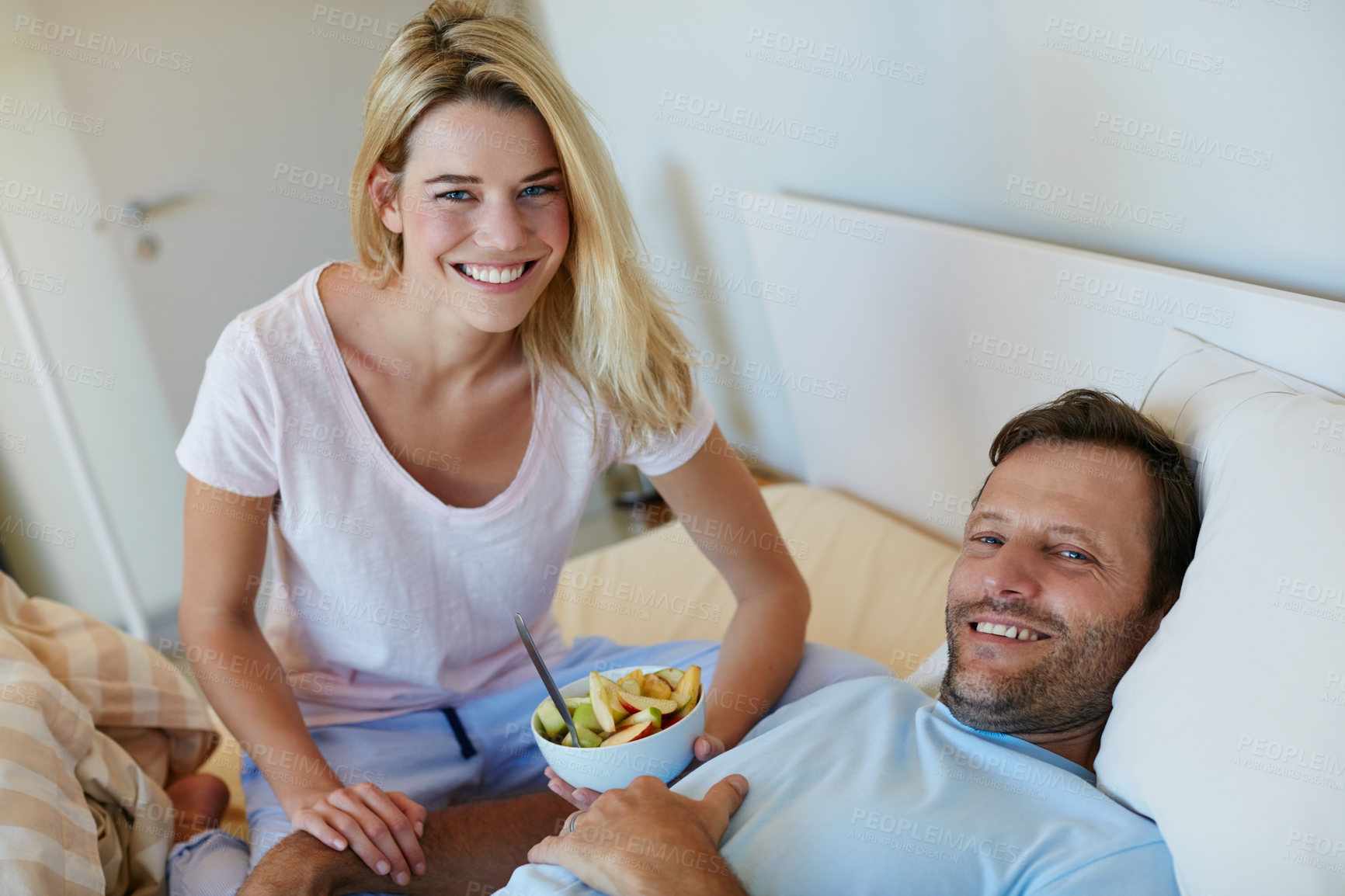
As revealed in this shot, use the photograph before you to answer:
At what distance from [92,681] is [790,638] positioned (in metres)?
0.95

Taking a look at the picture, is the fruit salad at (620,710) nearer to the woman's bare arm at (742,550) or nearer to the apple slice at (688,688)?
the apple slice at (688,688)

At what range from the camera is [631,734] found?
117 cm

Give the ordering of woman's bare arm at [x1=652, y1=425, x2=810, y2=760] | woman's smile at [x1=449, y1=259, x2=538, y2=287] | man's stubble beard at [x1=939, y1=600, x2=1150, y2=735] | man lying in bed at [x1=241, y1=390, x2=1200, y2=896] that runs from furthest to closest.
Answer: woman's bare arm at [x1=652, y1=425, x2=810, y2=760]
woman's smile at [x1=449, y1=259, x2=538, y2=287]
man's stubble beard at [x1=939, y1=600, x2=1150, y2=735]
man lying in bed at [x1=241, y1=390, x2=1200, y2=896]

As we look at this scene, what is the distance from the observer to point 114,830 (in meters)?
1.41

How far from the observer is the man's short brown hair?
1.18 metres

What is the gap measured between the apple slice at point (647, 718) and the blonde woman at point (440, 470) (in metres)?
0.10

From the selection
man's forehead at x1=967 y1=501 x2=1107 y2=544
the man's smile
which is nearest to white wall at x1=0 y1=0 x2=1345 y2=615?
man's forehead at x1=967 y1=501 x2=1107 y2=544

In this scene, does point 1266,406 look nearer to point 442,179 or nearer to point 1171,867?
point 1171,867

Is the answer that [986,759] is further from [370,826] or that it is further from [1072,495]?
[370,826]

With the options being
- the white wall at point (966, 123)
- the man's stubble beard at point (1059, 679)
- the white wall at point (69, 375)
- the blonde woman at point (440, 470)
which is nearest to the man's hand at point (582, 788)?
the blonde woman at point (440, 470)

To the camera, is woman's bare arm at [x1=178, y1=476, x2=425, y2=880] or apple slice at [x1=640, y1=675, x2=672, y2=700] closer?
apple slice at [x1=640, y1=675, x2=672, y2=700]

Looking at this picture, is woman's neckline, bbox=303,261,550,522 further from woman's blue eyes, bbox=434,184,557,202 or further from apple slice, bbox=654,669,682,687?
apple slice, bbox=654,669,682,687

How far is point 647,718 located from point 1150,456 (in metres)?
0.61

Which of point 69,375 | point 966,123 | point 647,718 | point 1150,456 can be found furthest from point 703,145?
point 69,375
